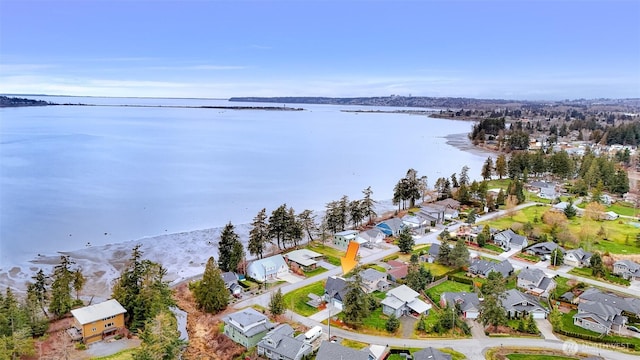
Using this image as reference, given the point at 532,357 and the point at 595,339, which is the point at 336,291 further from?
the point at 595,339

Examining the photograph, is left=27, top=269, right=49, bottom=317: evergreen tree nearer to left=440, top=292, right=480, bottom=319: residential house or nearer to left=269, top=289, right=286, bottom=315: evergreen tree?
left=269, top=289, right=286, bottom=315: evergreen tree

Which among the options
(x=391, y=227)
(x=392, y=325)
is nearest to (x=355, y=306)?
(x=392, y=325)

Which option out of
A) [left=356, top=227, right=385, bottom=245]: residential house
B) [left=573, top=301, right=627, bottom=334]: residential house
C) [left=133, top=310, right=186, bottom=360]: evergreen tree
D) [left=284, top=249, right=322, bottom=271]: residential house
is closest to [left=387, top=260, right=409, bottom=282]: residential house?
[left=356, top=227, right=385, bottom=245]: residential house

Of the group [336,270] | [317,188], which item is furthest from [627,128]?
[336,270]

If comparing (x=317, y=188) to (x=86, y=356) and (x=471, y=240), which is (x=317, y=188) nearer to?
(x=471, y=240)

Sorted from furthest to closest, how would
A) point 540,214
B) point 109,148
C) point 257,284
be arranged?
point 109,148, point 540,214, point 257,284

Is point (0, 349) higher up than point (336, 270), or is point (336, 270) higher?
point (0, 349)

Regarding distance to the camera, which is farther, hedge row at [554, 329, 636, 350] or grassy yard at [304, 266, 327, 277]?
grassy yard at [304, 266, 327, 277]

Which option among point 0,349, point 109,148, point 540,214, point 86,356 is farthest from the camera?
point 109,148
